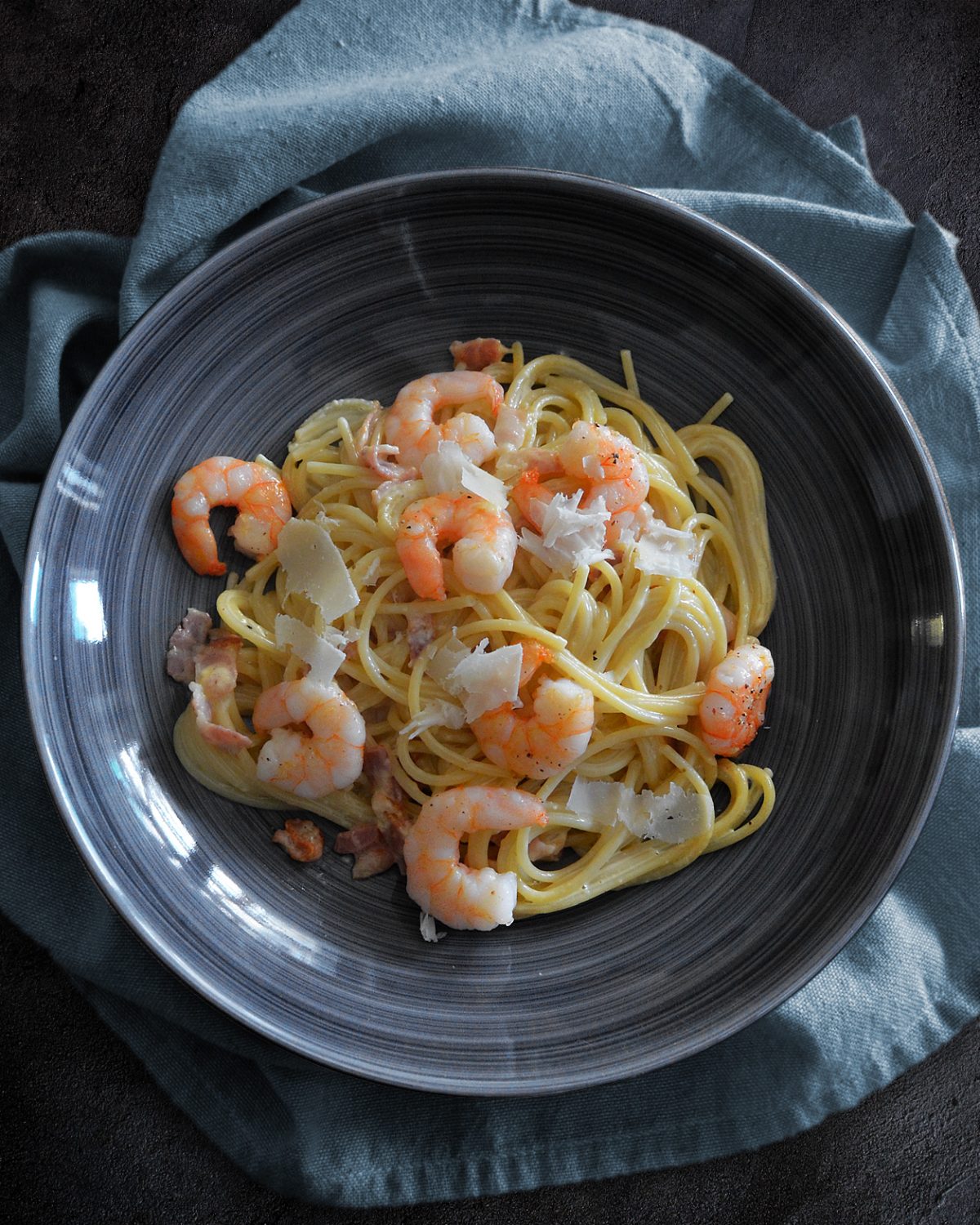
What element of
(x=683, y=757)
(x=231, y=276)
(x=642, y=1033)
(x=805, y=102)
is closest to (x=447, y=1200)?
(x=642, y=1033)

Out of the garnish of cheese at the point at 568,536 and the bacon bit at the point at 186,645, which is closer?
the garnish of cheese at the point at 568,536

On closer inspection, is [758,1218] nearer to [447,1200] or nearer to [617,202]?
[447,1200]

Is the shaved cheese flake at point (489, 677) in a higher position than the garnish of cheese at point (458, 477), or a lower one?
lower

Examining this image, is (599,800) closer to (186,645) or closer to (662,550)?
(662,550)

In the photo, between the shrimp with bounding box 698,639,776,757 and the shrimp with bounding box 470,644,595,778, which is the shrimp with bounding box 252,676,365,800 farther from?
the shrimp with bounding box 698,639,776,757

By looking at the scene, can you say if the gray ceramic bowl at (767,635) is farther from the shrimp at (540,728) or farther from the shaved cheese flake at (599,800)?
the shrimp at (540,728)

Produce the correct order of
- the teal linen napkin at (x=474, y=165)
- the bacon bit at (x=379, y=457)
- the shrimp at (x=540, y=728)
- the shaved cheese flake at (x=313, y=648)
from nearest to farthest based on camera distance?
the shrimp at (x=540, y=728), the shaved cheese flake at (x=313, y=648), the bacon bit at (x=379, y=457), the teal linen napkin at (x=474, y=165)

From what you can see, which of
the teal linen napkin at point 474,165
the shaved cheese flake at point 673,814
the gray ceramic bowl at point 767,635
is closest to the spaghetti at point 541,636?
the shaved cheese flake at point 673,814
